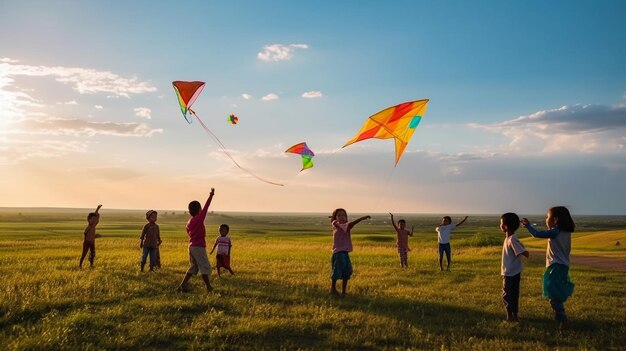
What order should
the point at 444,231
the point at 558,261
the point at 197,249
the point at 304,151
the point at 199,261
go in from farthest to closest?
the point at 304,151
the point at 444,231
the point at 197,249
the point at 199,261
the point at 558,261

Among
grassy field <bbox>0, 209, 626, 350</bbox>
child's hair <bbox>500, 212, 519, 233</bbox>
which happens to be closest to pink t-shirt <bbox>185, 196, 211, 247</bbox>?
grassy field <bbox>0, 209, 626, 350</bbox>

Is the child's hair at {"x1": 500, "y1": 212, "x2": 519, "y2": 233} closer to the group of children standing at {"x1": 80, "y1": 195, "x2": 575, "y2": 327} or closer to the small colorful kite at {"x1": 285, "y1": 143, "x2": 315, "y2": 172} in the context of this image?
the group of children standing at {"x1": 80, "y1": 195, "x2": 575, "y2": 327}

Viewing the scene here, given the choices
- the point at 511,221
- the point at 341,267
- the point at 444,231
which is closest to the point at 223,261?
the point at 341,267

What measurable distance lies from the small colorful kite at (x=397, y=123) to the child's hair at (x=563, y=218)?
20.2ft

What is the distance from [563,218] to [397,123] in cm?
710

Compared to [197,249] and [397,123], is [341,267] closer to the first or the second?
[197,249]

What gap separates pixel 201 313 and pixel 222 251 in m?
6.84

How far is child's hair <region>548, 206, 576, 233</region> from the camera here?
9609 millimetres

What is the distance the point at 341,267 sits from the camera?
41.2 feet

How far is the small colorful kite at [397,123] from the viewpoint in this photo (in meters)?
15.5

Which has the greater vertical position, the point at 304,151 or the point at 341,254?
the point at 304,151

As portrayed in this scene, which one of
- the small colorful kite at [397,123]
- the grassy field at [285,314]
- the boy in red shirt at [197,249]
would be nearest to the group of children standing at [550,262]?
the grassy field at [285,314]

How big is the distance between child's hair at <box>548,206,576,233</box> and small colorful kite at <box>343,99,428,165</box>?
243 inches

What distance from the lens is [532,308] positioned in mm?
11477
